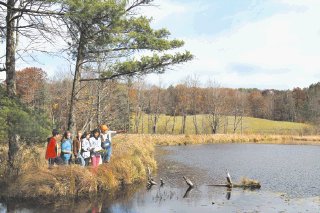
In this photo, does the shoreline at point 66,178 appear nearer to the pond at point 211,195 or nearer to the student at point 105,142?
the student at point 105,142

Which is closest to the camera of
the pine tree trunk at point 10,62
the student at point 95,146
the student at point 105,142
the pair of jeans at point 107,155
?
the pine tree trunk at point 10,62

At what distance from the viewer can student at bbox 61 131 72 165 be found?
13.3 meters

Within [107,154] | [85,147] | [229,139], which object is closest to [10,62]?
[85,147]

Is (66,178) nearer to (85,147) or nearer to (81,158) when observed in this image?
(81,158)

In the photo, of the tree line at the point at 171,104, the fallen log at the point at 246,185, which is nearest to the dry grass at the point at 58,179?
the fallen log at the point at 246,185

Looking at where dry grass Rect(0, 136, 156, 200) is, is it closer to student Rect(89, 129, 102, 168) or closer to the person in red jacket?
the person in red jacket

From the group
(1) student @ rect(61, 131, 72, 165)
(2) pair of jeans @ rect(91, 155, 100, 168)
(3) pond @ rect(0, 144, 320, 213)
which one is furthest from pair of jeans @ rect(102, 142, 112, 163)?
(1) student @ rect(61, 131, 72, 165)

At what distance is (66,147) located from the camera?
13.3 metres

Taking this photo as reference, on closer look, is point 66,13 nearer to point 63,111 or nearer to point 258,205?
point 258,205

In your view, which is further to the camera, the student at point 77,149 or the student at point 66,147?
the student at point 77,149

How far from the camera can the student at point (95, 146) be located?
45.8 feet

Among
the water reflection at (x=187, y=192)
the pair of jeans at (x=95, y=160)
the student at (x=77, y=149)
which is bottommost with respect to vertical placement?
the water reflection at (x=187, y=192)

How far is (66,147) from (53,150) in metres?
0.50

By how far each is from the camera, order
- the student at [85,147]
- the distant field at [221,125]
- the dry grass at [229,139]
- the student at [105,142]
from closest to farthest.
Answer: the student at [85,147] → the student at [105,142] → the dry grass at [229,139] → the distant field at [221,125]
